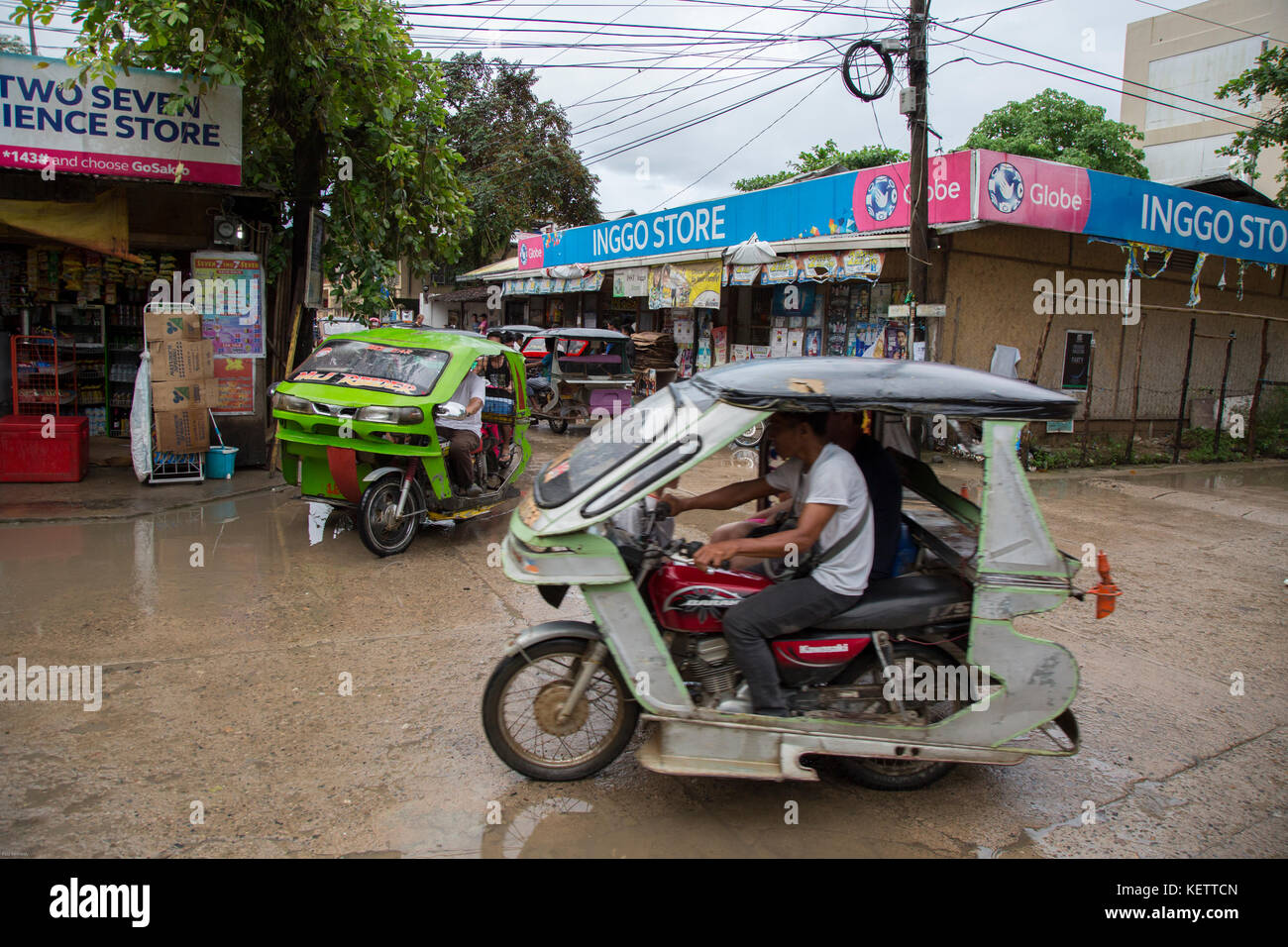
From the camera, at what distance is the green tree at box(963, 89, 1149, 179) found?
29.2m

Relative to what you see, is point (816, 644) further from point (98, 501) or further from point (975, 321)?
point (975, 321)

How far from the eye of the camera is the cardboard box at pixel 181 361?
876 cm

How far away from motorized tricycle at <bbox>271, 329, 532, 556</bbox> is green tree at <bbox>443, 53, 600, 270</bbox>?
22.6 metres

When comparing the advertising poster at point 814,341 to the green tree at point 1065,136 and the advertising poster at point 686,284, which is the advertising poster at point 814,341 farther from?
the green tree at point 1065,136

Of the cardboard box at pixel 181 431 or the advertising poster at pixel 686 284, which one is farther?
the advertising poster at pixel 686 284

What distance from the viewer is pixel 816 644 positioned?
3.48 m

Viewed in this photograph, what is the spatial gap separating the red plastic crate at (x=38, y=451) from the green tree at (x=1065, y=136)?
1155 inches

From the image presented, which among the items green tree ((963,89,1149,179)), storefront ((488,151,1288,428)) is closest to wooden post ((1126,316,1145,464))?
storefront ((488,151,1288,428))

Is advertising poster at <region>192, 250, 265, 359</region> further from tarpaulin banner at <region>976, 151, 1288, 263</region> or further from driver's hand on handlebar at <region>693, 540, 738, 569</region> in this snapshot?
tarpaulin banner at <region>976, 151, 1288, 263</region>

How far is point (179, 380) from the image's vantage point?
883cm

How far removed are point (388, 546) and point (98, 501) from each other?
139 inches

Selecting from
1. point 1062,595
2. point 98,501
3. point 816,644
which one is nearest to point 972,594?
point 1062,595

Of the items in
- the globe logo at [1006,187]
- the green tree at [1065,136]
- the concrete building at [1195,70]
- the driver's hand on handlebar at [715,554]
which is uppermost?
the concrete building at [1195,70]

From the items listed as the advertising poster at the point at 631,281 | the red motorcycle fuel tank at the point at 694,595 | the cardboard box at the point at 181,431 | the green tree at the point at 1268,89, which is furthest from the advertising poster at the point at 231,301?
the green tree at the point at 1268,89
